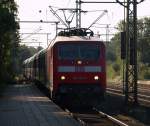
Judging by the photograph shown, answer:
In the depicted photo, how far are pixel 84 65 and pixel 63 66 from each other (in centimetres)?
88

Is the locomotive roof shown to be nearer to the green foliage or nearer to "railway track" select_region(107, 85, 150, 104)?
"railway track" select_region(107, 85, 150, 104)

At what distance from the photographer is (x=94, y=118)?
74.8 ft

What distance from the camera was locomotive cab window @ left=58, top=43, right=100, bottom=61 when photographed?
26.4m

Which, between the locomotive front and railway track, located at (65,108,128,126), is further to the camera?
the locomotive front

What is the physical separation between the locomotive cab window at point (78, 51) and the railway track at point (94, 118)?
2.28 metres

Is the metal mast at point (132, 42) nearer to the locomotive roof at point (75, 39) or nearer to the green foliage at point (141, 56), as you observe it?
the locomotive roof at point (75, 39)

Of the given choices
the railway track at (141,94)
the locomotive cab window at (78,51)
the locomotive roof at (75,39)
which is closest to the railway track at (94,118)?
the locomotive cab window at (78,51)

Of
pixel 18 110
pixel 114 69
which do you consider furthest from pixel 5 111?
pixel 114 69

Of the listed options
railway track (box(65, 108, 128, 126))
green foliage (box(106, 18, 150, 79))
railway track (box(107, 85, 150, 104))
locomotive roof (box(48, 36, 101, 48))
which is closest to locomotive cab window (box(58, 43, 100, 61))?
locomotive roof (box(48, 36, 101, 48))

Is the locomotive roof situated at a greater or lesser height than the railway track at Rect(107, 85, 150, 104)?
greater

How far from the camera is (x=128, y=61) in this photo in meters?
28.2

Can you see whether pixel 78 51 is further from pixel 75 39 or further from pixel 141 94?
pixel 141 94

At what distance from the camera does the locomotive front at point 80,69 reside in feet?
85.5

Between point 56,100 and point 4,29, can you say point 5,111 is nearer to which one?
point 56,100
